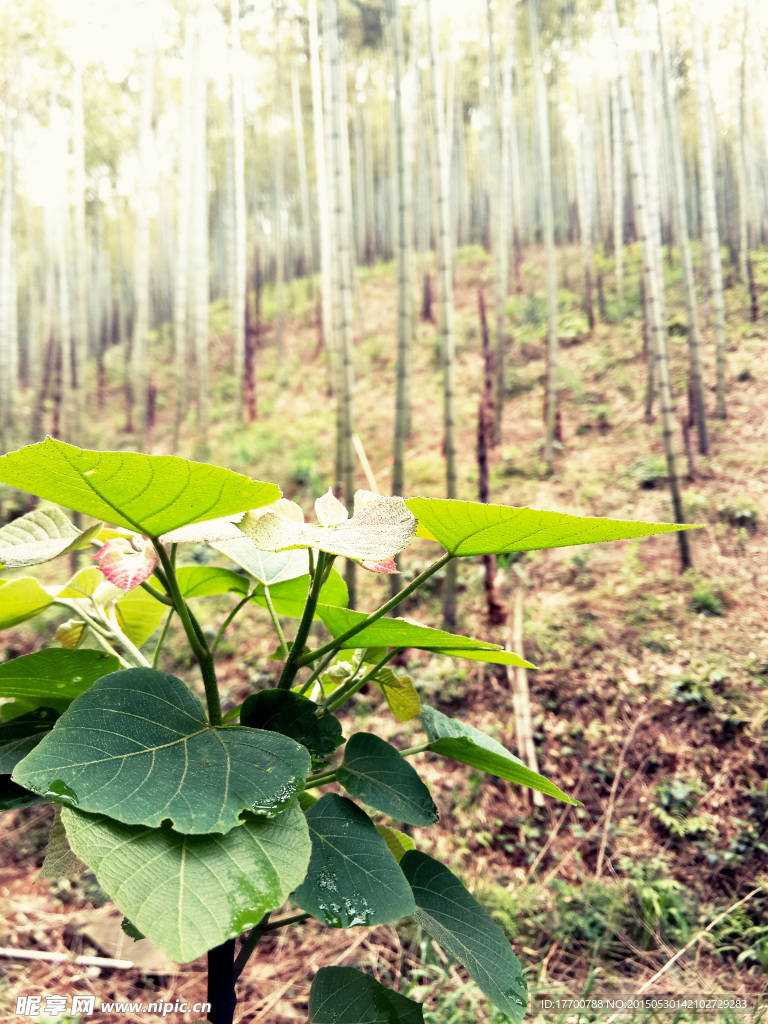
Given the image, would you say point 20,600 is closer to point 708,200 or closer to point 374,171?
point 708,200

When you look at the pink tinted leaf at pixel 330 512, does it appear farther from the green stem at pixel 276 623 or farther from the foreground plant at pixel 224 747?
the green stem at pixel 276 623

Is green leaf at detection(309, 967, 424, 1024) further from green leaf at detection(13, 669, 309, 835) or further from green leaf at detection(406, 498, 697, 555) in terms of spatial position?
green leaf at detection(406, 498, 697, 555)

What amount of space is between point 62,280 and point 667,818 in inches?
310

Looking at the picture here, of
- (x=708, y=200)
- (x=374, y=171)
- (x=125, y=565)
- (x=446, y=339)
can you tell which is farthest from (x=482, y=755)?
(x=374, y=171)

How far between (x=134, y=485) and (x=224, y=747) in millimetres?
154

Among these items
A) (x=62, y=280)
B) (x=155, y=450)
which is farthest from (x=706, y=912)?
(x=62, y=280)

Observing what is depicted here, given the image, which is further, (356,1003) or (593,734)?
(593,734)

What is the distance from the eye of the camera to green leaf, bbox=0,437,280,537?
0.27 meters

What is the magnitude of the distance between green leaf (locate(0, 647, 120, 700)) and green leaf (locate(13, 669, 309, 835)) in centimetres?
9

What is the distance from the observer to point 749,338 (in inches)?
150

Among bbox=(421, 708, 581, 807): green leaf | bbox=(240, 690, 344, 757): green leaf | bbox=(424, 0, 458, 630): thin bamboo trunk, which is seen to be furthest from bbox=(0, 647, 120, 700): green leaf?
bbox=(424, 0, 458, 630): thin bamboo trunk

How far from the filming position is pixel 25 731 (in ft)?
1.30

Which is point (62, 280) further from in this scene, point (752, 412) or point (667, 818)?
Result: point (667, 818)

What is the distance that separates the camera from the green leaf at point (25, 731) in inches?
15.0
